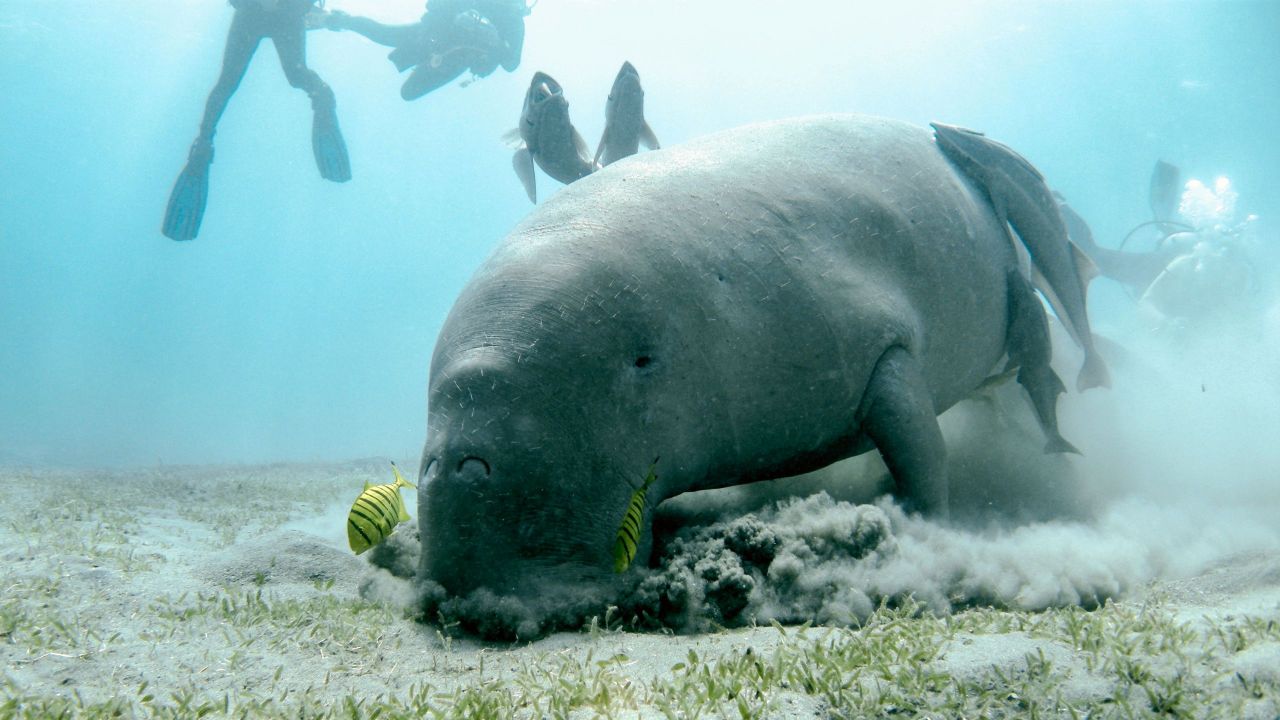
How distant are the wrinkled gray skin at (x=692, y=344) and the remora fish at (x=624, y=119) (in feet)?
13.9

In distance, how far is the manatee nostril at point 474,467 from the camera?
251cm

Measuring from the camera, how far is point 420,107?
117250mm

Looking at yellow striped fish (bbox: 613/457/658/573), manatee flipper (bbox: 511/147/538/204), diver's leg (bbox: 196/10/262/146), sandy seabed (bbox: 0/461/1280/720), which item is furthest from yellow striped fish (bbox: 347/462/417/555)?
diver's leg (bbox: 196/10/262/146)

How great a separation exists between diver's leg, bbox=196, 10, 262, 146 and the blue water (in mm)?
14644

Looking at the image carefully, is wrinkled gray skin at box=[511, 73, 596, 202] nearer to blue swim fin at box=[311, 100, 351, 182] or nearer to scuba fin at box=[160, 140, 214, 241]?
scuba fin at box=[160, 140, 214, 241]

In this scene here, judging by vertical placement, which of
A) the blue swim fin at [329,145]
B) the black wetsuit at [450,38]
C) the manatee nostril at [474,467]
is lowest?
the manatee nostril at [474,467]

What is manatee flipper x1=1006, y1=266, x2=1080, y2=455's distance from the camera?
5.06m

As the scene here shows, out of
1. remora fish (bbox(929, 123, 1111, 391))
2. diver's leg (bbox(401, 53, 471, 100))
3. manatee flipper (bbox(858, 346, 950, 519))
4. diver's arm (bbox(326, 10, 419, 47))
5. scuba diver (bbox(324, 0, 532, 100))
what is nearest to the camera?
manatee flipper (bbox(858, 346, 950, 519))

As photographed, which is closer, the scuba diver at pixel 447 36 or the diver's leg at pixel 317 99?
the diver's leg at pixel 317 99

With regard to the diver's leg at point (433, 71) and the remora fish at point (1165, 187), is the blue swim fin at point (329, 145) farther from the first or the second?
the remora fish at point (1165, 187)

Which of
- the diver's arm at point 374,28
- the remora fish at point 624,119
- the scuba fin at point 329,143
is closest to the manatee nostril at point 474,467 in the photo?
the remora fish at point 624,119

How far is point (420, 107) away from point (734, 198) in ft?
418

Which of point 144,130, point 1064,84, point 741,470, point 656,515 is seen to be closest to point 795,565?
point 741,470

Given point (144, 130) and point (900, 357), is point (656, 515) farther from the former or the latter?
point (144, 130)
